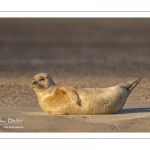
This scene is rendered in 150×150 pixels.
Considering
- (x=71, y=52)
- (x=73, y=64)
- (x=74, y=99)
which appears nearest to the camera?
(x=74, y=99)

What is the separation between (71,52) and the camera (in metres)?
25.0

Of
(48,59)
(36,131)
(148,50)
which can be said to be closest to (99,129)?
(36,131)

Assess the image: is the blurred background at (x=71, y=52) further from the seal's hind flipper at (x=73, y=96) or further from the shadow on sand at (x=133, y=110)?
the seal's hind flipper at (x=73, y=96)

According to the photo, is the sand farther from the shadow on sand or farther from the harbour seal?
the harbour seal

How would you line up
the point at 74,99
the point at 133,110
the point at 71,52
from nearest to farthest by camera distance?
1. the point at 74,99
2. the point at 133,110
3. the point at 71,52

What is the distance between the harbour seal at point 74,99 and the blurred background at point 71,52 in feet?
8.00

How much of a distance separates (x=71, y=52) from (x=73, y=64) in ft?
12.7

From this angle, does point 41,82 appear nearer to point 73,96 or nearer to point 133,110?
point 73,96

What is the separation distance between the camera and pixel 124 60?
22.3 meters

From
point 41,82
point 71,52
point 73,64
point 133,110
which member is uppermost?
point 71,52

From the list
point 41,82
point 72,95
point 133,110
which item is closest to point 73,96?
point 72,95

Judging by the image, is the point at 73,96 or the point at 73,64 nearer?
the point at 73,96

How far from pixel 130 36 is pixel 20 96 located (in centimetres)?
1770

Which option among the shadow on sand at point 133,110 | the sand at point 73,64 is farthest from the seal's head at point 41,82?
the shadow on sand at point 133,110
